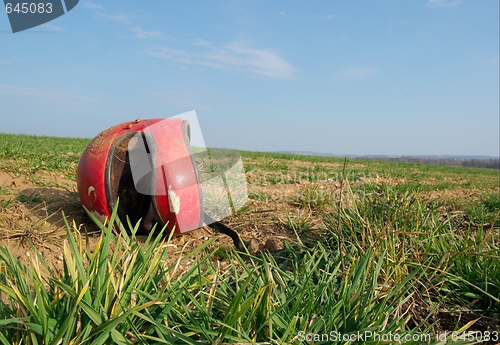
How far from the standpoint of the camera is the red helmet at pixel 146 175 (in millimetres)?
2742

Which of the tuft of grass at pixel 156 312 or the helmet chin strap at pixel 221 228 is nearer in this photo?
the tuft of grass at pixel 156 312

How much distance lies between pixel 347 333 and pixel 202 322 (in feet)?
1.99

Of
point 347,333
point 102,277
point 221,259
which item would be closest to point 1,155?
point 221,259

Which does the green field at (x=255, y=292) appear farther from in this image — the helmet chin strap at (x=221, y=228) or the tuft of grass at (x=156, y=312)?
the helmet chin strap at (x=221, y=228)

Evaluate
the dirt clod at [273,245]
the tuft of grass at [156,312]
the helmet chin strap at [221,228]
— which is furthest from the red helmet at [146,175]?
the tuft of grass at [156,312]

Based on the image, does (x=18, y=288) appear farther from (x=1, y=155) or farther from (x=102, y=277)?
(x=1, y=155)

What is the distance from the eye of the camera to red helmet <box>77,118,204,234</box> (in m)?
2.74

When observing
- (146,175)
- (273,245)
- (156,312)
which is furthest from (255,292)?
(146,175)

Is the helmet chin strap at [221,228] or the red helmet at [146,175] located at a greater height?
the red helmet at [146,175]

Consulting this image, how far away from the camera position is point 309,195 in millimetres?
4449

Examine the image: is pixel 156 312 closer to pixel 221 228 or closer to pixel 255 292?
pixel 255 292

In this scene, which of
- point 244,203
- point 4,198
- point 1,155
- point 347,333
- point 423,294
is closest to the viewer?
point 347,333

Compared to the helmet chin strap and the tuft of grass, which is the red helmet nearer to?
the helmet chin strap

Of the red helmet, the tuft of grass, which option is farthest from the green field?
the red helmet
